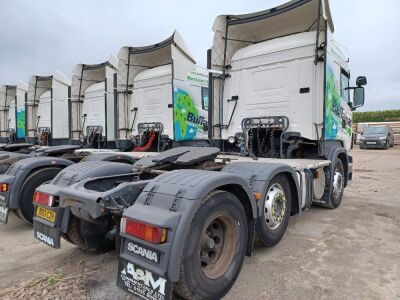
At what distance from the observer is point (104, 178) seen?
3486mm

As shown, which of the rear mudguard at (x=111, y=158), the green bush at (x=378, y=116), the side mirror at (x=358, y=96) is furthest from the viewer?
the green bush at (x=378, y=116)

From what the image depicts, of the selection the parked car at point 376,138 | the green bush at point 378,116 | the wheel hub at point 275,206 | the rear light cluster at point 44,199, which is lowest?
the wheel hub at point 275,206

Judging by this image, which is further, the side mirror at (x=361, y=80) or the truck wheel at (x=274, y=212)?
the side mirror at (x=361, y=80)

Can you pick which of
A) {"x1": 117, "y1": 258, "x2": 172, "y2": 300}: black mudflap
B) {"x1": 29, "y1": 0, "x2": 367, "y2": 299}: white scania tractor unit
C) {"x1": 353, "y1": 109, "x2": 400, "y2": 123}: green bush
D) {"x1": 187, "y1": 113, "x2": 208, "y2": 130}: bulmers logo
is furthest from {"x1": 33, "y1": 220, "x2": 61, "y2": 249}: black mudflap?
{"x1": 353, "y1": 109, "x2": 400, "y2": 123}: green bush

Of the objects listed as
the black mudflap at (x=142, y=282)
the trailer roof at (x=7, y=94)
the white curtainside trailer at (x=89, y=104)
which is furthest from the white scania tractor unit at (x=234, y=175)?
the trailer roof at (x=7, y=94)

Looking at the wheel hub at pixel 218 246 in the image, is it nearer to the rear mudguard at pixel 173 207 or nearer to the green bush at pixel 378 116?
the rear mudguard at pixel 173 207

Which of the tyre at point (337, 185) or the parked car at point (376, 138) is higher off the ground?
the parked car at point (376, 138)

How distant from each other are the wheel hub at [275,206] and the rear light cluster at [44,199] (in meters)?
2.19

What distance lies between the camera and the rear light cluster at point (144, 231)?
2150mm

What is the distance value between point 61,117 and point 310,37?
8116 mm

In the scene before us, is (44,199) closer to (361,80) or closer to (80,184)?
(80,184)

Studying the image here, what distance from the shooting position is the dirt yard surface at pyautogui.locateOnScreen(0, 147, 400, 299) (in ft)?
9.22

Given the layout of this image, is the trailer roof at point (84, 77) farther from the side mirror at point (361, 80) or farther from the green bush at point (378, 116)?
the green bush at point (378, 116)

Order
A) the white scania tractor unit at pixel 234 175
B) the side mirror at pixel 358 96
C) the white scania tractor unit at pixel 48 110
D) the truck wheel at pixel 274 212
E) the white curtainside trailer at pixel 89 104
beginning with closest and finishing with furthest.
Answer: the white scania tractor unit at pixel 234 175 → the truck wheel at pixel 274 212 → the side mirror at pixel 358 96 → the white curtainside trailer at pixel 89 104 → the white scania tractor unit at pixel 48 110
